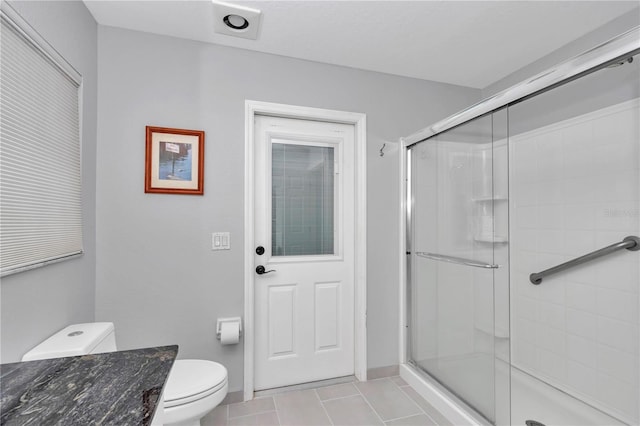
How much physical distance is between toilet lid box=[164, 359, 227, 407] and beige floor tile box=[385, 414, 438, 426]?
1.07 metres

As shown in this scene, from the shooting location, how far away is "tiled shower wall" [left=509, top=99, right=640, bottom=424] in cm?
166

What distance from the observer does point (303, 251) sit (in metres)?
2.36

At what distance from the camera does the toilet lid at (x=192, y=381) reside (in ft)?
4.72

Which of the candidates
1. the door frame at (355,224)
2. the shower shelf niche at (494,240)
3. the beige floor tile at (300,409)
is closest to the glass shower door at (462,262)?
the shower shelf niche at (494,240)

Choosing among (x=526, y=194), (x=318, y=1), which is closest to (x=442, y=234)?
(x=526, y=194)

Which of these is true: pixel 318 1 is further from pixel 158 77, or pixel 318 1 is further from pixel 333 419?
pixel 333 419

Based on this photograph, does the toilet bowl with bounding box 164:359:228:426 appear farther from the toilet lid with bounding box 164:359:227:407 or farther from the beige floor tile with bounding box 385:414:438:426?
the beige floor tile with bounding box 385:414:438:426

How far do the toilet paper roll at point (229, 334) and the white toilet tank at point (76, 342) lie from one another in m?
0.59

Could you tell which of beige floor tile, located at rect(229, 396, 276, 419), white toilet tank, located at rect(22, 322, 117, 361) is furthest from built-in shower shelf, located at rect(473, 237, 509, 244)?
white toilet tank, located at rect(22, 322, 117, 361)

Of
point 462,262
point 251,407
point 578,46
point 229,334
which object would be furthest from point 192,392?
point 578,46

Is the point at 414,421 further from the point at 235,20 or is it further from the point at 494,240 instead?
the point at 235,20

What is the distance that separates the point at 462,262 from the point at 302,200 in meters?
1.19

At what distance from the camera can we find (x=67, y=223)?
4.95ft

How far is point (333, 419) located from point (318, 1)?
2.44 meters
